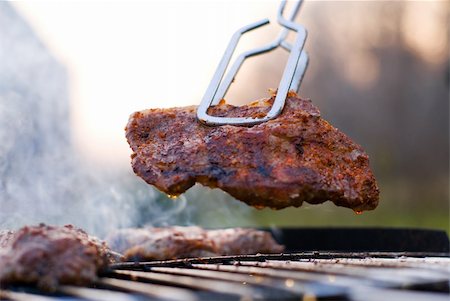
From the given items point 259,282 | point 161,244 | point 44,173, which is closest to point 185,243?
point 161,244

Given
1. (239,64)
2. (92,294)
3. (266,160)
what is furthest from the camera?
(239,64)

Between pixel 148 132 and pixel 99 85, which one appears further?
pixel 99 85

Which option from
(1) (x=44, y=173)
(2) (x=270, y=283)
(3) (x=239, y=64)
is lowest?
(2) (x=270, y=283)

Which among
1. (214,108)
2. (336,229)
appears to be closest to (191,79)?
(336,229)

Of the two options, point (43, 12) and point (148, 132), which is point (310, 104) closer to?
point (148, 132)

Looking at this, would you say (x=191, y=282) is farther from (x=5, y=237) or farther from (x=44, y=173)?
(x=44, y=173)

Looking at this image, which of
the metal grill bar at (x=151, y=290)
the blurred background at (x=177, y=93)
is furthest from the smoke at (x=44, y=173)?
the metal grill bar at (x=151, y=290)
